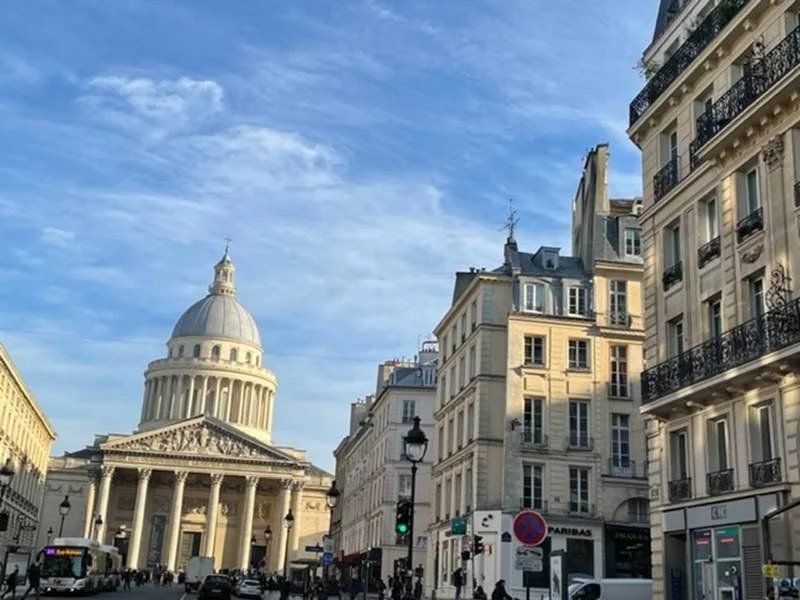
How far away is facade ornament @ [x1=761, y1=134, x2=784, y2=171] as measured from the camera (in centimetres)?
1891

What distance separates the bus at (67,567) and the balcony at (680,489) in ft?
104

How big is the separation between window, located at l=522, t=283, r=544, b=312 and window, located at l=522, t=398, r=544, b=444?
4.17 meters

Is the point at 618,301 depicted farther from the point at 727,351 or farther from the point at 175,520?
the point at 175,520

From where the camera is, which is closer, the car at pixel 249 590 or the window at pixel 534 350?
the window at pixel 534 350

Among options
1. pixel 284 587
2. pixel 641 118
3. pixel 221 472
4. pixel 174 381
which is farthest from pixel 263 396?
pixel 641 118

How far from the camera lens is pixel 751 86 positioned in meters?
19.7

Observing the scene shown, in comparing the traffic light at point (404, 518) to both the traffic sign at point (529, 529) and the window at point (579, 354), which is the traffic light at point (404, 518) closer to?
the traffic sign at point (529, 529)

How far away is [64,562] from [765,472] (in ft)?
116

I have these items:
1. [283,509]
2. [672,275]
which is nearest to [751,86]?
[672,275]

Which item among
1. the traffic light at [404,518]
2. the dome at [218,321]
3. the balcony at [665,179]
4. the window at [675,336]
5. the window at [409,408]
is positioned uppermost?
the dome at [218,321]

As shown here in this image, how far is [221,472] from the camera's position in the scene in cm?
10869

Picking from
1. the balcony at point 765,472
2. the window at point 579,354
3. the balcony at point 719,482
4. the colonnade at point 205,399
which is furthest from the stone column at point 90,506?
the balcony at point 765,472

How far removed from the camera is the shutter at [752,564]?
18212mm

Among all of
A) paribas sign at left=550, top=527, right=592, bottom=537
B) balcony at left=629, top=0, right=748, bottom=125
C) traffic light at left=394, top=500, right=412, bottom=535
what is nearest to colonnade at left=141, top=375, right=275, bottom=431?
paribas sign at left=550, top=527, right=592, bottom=537
